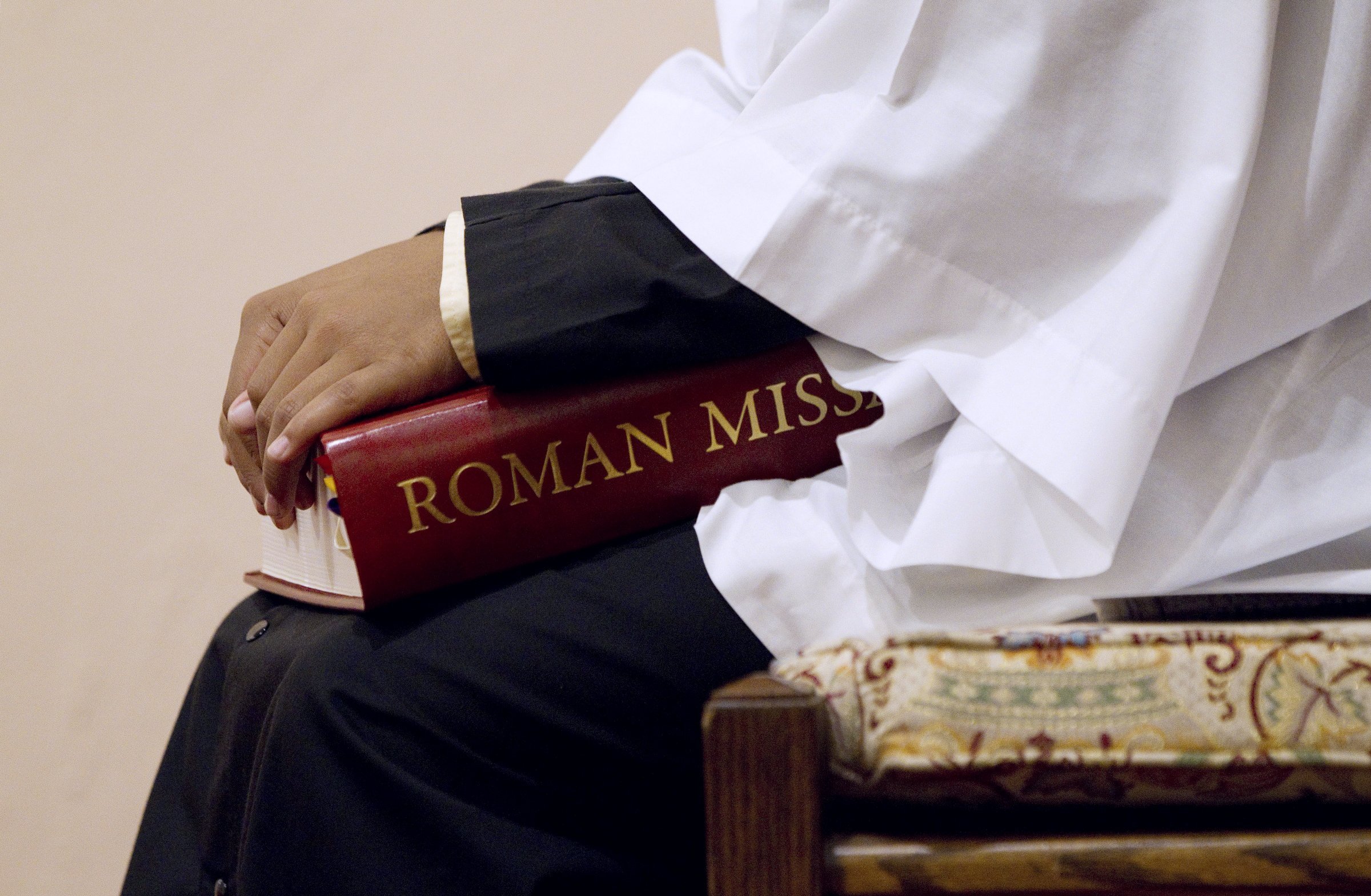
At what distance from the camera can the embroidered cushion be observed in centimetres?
29

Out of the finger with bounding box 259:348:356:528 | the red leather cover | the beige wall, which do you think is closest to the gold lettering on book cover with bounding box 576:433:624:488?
the red leather cover

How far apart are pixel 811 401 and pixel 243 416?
295 mm

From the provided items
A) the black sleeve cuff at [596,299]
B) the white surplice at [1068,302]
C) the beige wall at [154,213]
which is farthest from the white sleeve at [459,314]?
the beige wall at [154,213]

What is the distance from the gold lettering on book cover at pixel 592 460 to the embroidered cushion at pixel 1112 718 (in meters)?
0.17

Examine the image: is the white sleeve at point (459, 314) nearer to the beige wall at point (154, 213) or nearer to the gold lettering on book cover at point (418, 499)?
the gold lettering on book cover at point (418, 499)

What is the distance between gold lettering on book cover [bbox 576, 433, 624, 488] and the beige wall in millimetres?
655

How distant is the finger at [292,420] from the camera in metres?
0.44

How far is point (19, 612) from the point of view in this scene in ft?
3.30

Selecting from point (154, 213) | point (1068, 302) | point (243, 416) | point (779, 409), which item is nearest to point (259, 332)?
point (243, 416)

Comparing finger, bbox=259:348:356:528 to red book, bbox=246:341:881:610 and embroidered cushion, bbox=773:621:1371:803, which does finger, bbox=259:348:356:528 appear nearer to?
red book, bbox=246:341:881:610

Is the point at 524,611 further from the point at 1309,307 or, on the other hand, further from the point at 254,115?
the point at 254,115

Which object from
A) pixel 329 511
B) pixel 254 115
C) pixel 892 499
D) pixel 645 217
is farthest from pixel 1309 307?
pixel 254 115

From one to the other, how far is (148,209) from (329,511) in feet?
2.33

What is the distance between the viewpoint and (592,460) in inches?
17.6
